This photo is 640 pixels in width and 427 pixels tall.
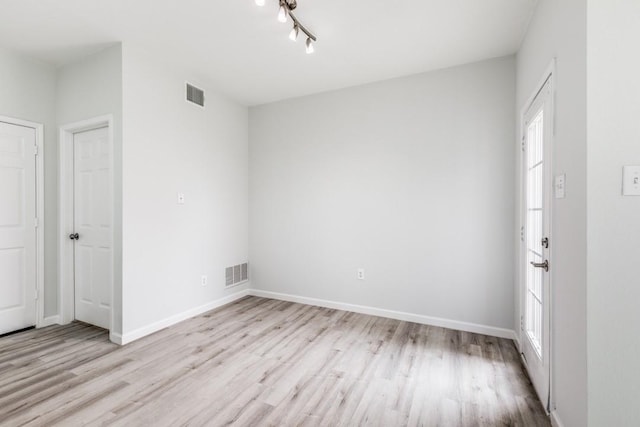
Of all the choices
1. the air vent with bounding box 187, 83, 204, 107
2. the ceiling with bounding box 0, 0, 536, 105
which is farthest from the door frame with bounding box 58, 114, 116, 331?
the air vent with bounding box 187, 83, 204, 107

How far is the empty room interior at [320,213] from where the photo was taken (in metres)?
1.44

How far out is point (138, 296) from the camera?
9.53ft

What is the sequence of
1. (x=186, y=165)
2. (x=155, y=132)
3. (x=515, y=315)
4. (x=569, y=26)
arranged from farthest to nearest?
1. (x=186, y=165)
2. (x=155, y=132)
3. (x=515, y=315)
4. (x=569, y=26)

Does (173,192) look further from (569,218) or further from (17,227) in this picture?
(569,218)

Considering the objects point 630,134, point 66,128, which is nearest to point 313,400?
point 630,134

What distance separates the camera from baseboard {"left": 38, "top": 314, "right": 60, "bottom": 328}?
317 cm

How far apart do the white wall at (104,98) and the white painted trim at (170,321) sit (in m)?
0.09

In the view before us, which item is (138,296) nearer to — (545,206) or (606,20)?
(545,206)

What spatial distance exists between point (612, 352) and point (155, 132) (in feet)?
12.2

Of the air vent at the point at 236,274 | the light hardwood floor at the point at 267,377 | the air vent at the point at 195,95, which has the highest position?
the air vent at the point at 195,95

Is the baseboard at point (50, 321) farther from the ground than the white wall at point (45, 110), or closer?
closer

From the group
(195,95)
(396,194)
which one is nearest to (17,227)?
(195,95)

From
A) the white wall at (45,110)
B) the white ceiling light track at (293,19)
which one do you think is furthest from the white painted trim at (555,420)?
the white wall at (45,110)

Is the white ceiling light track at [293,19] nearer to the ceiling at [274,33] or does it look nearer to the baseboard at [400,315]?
the ceiling at [274,33]
